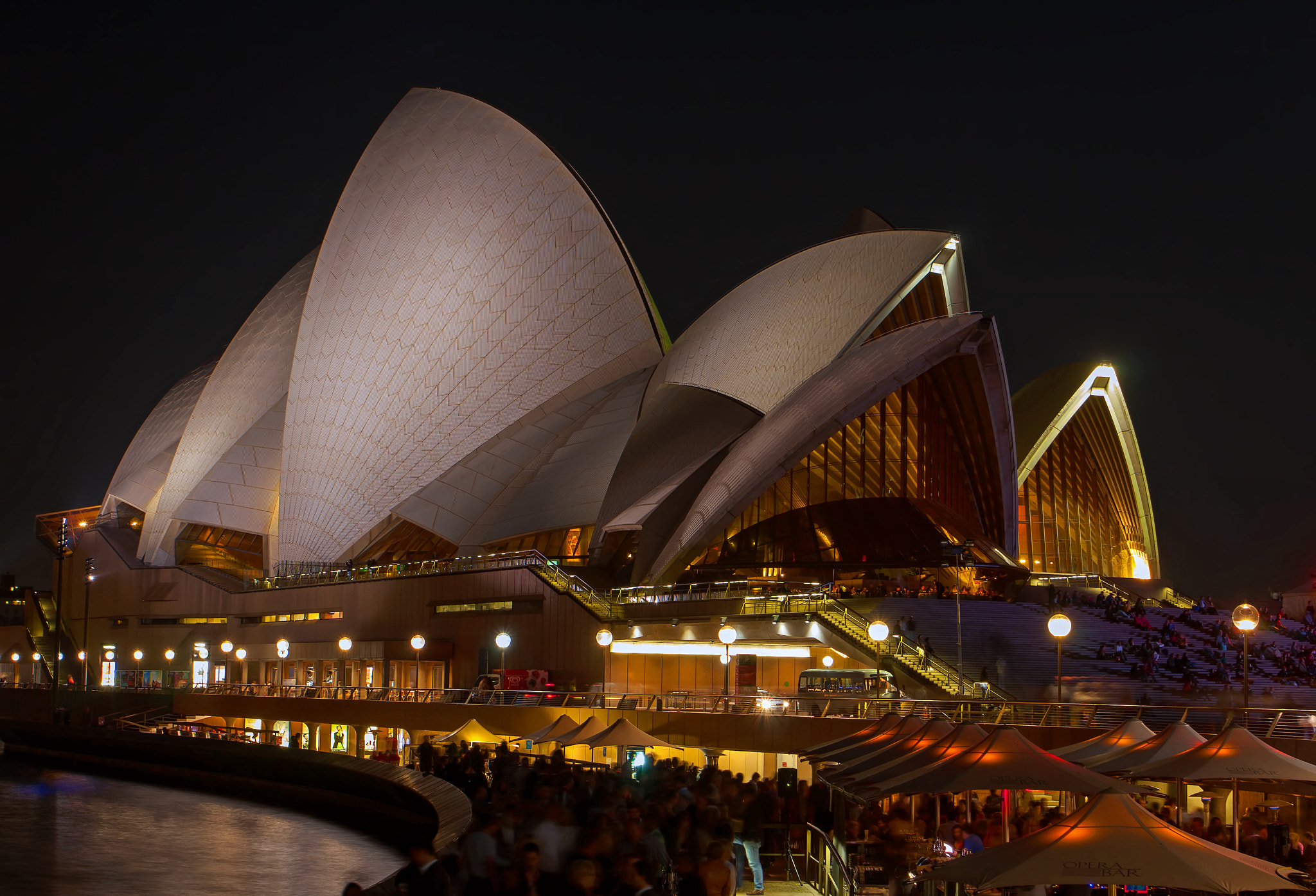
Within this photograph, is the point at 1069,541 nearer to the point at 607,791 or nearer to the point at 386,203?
the point at 386,203

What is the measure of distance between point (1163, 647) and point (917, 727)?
51.4ft

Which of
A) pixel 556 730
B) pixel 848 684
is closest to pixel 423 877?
pixel 556 730

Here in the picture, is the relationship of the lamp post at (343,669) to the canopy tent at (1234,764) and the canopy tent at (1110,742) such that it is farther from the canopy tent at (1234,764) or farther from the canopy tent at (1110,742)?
the canopy tent at (1234,764)

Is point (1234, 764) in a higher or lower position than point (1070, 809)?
higher

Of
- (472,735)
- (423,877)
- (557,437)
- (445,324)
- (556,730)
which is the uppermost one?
(445,324)

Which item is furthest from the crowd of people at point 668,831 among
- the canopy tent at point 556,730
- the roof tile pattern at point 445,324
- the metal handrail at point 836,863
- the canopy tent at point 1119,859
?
the roof tile pattern at point 445,324

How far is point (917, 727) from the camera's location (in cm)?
1414

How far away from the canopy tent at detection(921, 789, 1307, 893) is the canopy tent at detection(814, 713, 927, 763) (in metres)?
6.28

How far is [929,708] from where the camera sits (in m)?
19.0

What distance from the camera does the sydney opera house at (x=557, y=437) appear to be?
35.0 meters

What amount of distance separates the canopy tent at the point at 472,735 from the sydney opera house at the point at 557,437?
18.7ft

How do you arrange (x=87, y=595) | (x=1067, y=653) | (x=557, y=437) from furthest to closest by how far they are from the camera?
(x=87, y=595) → (x=557, y=437) → (x=1067, y=653)

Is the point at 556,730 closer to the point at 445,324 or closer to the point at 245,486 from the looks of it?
the point at 445,324

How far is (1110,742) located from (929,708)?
5.91 m
